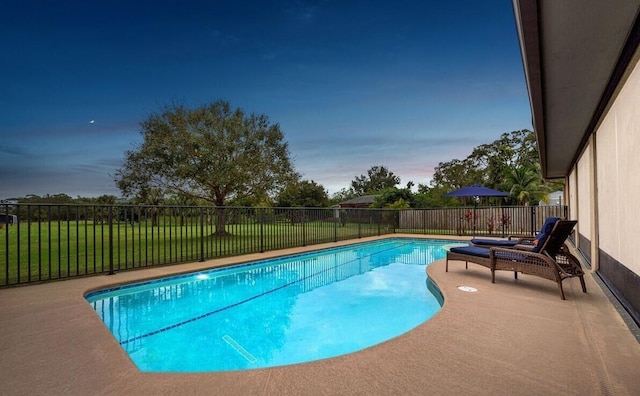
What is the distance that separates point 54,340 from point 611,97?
6.34 meters

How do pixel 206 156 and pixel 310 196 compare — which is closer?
pixel 206 156

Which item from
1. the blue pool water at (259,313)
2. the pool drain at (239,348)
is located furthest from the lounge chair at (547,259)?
the pool drain at (239,348)

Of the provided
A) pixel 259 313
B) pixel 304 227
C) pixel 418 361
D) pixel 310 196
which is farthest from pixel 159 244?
pixel 310 196

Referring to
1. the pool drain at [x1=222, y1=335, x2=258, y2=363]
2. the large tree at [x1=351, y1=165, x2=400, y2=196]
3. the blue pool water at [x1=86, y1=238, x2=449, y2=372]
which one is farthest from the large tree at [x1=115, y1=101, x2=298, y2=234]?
the large tree at [x1=351, y1=165, x2=400, y2=196]

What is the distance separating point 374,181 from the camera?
53000mm

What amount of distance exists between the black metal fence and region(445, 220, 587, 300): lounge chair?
5.60m

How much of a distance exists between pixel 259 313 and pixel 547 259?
3.78 meters

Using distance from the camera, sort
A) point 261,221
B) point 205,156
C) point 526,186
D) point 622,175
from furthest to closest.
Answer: point 526,186
point 205,156
point 261,221
point 622,175

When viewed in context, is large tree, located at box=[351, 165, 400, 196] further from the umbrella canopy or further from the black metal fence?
the umbrella canopy

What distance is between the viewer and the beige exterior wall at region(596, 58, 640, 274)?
3043 mm

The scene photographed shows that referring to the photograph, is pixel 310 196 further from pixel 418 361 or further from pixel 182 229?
pixel 418 361

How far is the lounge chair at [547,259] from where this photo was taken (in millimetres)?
4016

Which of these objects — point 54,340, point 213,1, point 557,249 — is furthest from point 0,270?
point 557,249

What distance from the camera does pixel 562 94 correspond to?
12.1 feet
